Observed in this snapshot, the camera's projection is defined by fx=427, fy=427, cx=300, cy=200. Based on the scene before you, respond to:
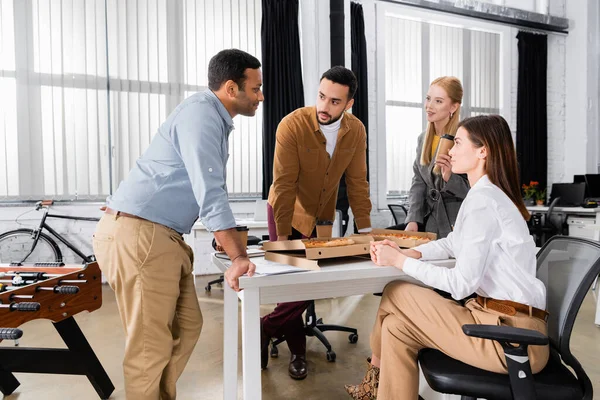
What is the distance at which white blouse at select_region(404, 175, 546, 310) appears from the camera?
49.5 inches

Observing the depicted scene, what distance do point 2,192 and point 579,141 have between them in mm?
7631

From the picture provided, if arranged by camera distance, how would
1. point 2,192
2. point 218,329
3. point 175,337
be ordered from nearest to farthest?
1. point 175,337
2. point 218,329
3. point 2,192

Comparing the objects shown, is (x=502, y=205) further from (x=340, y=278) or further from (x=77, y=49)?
(x=77, y=49)

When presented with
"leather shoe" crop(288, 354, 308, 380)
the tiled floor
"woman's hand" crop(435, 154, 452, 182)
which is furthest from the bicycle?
"woman's hand" crop(435, 154, 452, 182)

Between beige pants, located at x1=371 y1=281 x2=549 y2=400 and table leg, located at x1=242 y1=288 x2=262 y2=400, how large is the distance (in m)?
0.40

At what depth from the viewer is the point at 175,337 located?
66.6 inches

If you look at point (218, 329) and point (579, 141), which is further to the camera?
point (579, 141)

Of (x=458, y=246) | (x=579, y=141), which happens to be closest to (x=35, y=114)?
(x=458, y=246)

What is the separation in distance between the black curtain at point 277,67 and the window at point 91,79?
39 centimetres

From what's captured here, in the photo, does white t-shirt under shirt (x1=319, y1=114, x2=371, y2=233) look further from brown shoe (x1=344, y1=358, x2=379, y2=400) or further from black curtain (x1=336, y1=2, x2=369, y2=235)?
black curtain (x1=336, y1=2, x2=369, y2=235)

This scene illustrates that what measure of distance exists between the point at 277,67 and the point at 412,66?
6.63ft

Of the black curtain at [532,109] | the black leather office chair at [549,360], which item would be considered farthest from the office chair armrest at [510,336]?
the black curtain at [532,109]

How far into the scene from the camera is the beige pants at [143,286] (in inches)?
57.9

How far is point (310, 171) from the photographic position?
224cm
